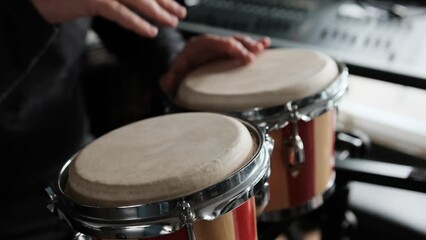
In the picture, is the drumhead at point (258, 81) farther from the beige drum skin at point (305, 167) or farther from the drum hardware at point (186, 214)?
the drum hardware at point (186, 214)

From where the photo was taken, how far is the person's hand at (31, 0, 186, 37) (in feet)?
2.39

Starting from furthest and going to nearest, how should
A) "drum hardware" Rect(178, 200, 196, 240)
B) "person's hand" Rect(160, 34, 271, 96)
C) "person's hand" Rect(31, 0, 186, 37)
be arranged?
"person's hand" Rect(160, 34, 271, 96) < "person's hand" Rect(31, 0, 186, 37) < "drum hardware" Rect(178, 200, 196, 240)

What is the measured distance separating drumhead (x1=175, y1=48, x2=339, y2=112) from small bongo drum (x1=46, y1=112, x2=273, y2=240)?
0.08m

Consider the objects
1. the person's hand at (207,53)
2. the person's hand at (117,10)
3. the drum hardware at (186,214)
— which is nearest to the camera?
the drum hardware at (186,214)

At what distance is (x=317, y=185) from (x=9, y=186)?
506 millimetres

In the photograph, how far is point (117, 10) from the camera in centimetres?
73

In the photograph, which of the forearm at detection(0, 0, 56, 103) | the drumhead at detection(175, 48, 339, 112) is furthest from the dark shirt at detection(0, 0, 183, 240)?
the drumhead at detection(175, 48, 339, 112)

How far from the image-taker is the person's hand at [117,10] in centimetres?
73

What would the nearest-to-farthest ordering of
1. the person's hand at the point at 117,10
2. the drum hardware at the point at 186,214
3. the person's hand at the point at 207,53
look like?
1. the drum hardware at the point at 186,214
2. the person's hand at the point at 117,10
3. the person's hand at the point at 207,53

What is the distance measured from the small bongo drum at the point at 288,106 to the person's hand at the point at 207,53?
3 centimetres

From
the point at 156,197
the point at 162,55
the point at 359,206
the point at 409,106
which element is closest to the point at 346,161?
the point at 359,206

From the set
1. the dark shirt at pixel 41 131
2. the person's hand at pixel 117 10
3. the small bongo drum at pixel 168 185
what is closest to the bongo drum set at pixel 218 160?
the small bongo drum at pixel 168 185

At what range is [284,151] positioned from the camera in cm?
76

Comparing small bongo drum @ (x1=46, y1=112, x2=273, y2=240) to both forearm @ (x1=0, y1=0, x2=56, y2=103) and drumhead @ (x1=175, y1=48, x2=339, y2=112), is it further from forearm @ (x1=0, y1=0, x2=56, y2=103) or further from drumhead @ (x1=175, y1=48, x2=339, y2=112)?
forearm @ (x1=0, y1=0, x2=56, y2=103)
